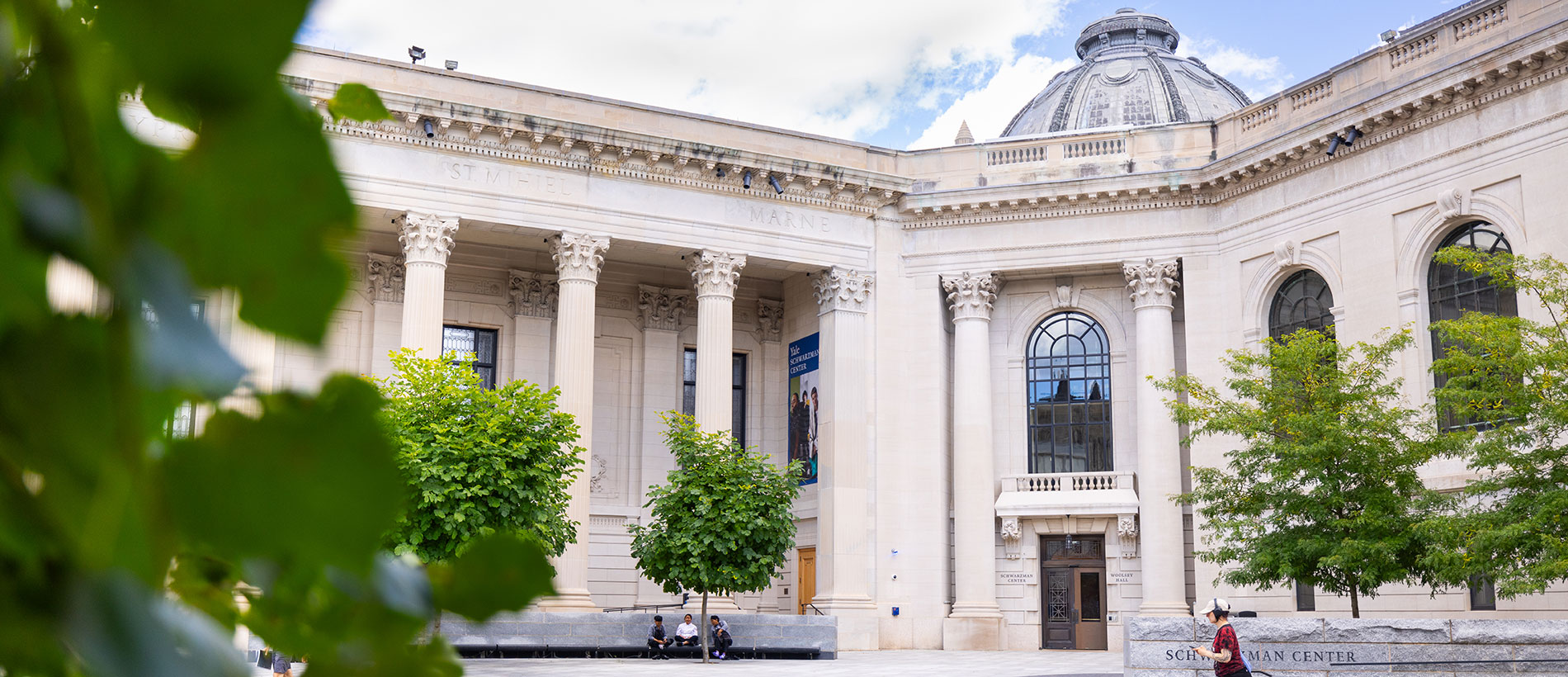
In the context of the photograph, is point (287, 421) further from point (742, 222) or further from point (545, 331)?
point (545, 331)

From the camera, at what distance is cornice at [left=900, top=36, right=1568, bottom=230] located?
25.8 meters

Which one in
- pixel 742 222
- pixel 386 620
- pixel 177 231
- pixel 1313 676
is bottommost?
pixel 1313 676

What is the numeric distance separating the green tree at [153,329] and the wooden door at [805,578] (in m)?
35.4

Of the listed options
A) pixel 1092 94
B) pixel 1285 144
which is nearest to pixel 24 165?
pixel 1285 144

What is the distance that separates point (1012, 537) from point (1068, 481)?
6.81ft

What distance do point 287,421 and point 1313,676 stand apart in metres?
18.9

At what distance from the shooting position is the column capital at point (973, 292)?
114 ft

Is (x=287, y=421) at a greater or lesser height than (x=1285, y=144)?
lesser

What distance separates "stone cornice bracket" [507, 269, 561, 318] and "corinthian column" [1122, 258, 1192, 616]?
15721mm

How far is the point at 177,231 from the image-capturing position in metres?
0.47

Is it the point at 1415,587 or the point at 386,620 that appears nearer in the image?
the point at 386,620

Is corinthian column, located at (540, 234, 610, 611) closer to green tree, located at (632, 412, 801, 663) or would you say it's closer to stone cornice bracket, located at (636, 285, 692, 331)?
green tree, located at (632, 412, 801, 663)

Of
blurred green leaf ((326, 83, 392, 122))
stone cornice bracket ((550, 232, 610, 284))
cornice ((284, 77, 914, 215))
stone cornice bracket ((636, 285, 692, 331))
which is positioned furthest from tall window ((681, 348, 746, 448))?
blurred green leaf ((326, 83, 392, 122))

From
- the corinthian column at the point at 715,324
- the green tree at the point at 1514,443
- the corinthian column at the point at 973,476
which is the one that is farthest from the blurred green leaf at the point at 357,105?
the corinthian column at the point at 973,476
